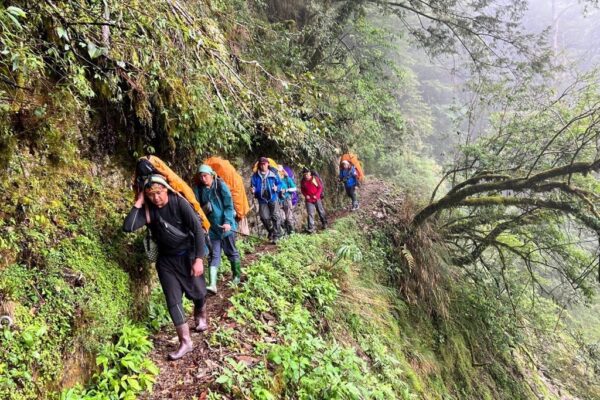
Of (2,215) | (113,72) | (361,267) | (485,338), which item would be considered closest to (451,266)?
(485,338)

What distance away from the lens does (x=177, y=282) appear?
13.7ft

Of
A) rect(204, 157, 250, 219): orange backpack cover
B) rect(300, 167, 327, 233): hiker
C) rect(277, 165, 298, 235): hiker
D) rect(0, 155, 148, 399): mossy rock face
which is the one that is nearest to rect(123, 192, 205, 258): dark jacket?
rect(0, 155, 148, 399): mossy rock face

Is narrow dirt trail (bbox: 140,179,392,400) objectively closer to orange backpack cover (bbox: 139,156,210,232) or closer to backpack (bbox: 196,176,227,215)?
backpack (bbox: 196,176,227,215)

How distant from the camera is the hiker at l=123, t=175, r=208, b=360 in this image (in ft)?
13.1

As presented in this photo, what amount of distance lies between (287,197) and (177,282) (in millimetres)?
4568

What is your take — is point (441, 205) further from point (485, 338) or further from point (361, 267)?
point (485, 338)

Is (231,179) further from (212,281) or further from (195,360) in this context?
(195,360)

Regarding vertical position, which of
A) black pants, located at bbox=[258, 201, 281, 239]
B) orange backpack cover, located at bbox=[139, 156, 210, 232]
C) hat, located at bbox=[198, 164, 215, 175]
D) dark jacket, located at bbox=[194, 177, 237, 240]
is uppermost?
orange backpack cover, located at bbox=[139, 156, 210, 232]

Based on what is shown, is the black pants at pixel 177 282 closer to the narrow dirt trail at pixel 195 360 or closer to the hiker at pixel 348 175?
the narrow dirt trail at pixel 195 360

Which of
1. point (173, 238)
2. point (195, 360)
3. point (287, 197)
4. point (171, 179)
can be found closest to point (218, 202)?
point (171, 179)

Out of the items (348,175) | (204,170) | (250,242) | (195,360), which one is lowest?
(250,242)

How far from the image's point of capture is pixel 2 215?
341cm

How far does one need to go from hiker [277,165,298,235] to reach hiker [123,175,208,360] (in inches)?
155

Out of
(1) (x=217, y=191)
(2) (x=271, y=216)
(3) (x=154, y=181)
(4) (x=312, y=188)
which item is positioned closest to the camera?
(3) (x=154, y=181)
